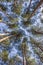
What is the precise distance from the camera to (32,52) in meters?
1.77

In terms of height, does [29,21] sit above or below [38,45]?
above

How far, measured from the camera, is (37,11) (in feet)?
6.32

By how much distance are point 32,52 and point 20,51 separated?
0.12 metres

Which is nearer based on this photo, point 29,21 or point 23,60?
point 23,60

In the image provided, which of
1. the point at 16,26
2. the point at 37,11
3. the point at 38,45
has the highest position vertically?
the point at 37,11

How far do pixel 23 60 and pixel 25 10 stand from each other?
1.89 ft

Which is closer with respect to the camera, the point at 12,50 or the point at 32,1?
the point at 12,50

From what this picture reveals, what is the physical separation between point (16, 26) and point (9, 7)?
25 cm

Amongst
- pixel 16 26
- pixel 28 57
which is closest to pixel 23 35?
pixel 16 26

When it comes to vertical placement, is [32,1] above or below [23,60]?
above

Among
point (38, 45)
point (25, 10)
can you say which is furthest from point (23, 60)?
point (25, 10)

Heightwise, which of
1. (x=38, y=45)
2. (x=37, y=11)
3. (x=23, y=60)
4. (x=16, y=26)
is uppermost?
(x=37, y=11)

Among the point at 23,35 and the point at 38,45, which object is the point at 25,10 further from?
the point at 38,45

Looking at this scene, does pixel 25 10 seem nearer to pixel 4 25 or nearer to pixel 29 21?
pixel 29 21
